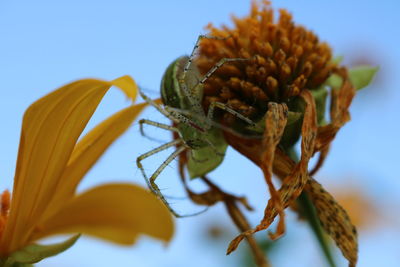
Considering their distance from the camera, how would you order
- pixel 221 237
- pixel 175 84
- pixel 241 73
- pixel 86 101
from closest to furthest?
pixel 86 101 < pixel 175 84 < pixel 241 73 < pixel 221 237

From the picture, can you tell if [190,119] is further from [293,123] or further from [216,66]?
[293,123]

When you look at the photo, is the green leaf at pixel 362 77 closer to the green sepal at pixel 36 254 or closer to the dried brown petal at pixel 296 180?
the dried brown petal at pixel 296 180

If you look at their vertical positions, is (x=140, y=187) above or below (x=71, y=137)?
below

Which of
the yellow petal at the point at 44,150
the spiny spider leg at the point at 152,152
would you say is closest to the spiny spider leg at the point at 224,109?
the spiny spider leg at the point at 152,152

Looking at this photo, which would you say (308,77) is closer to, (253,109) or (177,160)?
(253,109)

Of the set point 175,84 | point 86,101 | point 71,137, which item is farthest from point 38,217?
point 175,84

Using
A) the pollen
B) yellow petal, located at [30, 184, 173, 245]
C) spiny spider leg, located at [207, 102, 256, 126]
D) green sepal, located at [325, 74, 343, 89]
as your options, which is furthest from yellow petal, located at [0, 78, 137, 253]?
green sepal, located at [325, 74, 343, 89]

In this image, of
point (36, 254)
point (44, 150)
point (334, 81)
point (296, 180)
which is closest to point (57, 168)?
point (44, 150)

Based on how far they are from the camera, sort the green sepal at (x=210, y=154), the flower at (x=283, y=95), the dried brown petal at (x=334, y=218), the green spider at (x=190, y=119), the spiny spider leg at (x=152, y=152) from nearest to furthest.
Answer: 1. the flower at (x=283, y=95)
2. the dried brown petal at (x=334, y=218)
3. the green spider at (x=190, y=119)
4. the green sepal at (x=210, y=154)
5. the spiny spider leg at (x=152, y=152)
